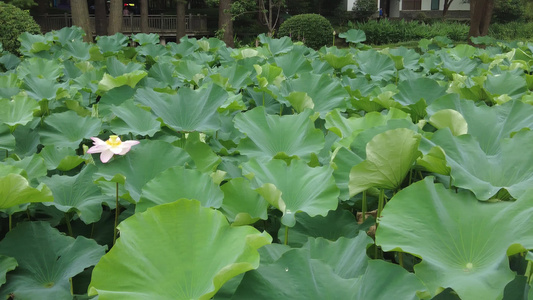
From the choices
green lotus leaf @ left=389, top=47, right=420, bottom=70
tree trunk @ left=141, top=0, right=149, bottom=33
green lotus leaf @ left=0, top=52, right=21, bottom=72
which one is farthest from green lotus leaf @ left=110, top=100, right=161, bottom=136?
tree trunk @ left=141, top=0, right=149, bottom=33

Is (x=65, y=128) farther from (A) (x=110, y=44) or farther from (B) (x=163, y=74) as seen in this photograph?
(A) (x=110, y=44)

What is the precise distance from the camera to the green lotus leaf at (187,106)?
4.66ft

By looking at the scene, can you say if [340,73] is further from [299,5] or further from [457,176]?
[299,5]

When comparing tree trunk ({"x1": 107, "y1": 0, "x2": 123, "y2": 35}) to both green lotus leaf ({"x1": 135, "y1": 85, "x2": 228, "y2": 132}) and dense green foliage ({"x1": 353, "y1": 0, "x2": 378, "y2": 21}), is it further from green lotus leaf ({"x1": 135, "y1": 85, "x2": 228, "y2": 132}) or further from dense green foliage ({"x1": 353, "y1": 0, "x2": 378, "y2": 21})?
dense green foliage ({"x1": 353, "y1": 0, "x2": 378, "y2": 21})

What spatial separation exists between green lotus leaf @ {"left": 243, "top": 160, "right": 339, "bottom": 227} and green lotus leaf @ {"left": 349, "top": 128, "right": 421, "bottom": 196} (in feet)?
0.18

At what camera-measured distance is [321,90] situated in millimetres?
1814

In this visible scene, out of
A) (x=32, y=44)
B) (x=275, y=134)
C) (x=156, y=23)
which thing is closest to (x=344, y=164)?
(x=275, y=134)

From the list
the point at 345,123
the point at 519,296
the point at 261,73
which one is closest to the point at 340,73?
the point at 261,73

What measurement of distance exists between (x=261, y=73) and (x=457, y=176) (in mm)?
1462

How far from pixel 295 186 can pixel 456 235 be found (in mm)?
Answer: 345

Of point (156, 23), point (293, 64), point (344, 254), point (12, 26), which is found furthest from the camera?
point (156, 23)

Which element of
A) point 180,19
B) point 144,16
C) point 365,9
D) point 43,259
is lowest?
point 43,259

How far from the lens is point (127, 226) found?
68cm

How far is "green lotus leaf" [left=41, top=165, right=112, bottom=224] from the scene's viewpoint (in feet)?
3.41
